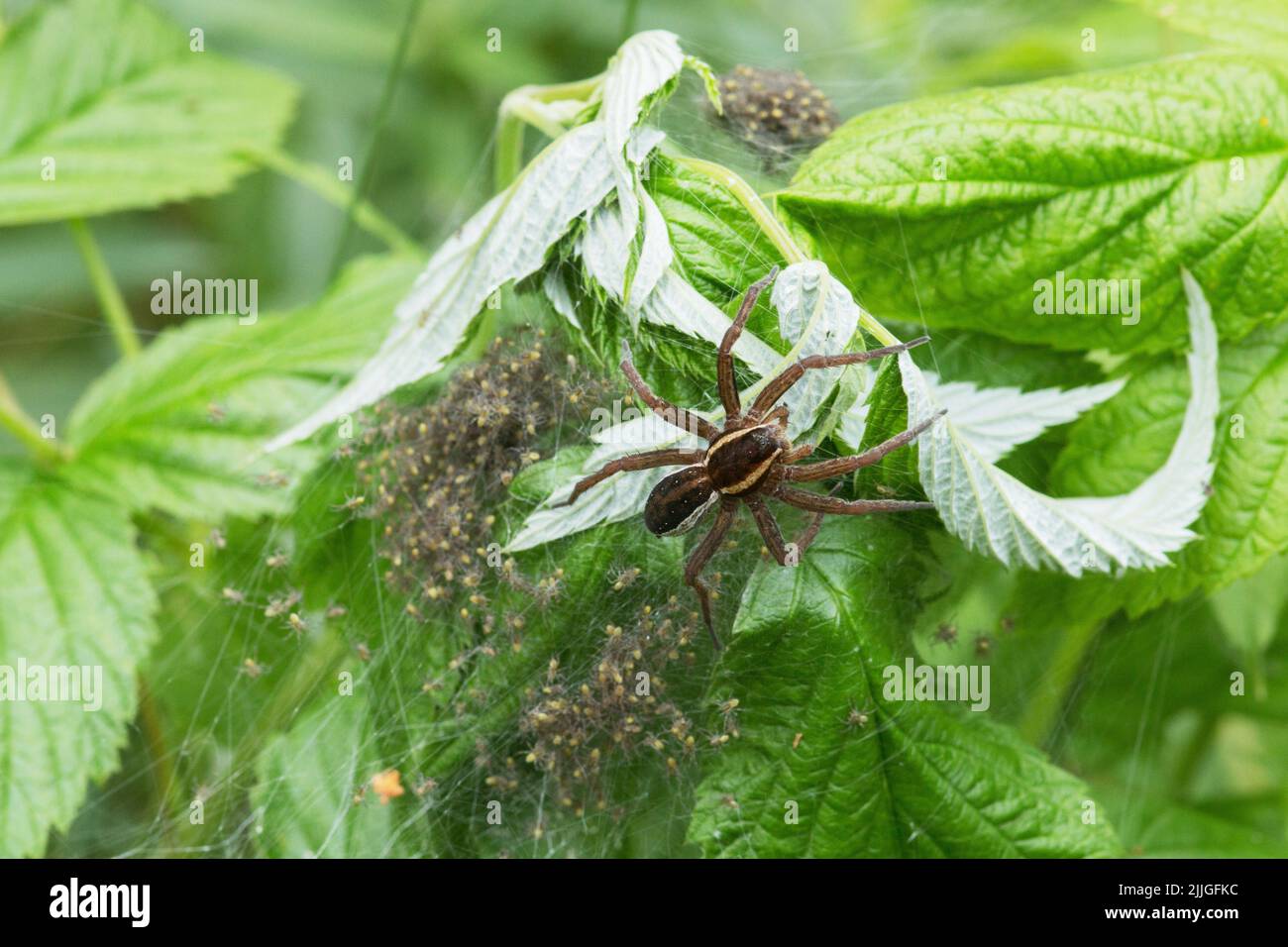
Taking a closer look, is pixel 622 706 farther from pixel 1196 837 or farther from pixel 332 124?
pixel 332 124

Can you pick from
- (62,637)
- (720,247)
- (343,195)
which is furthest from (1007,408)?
(343,195)

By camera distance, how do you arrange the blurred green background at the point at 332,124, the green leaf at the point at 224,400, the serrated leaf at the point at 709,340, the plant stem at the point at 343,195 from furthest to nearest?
the blurred green background at the point at 332,124 → the plant stem at the point at 343,195 → the green leaf at the point at 224,400 → the serrated leaf at the point at 709,340

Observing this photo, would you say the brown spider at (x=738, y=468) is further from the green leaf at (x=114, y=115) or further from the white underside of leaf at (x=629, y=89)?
the green leaf at (x=114, y=115)

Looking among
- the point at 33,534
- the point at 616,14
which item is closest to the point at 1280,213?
the point at 33,534

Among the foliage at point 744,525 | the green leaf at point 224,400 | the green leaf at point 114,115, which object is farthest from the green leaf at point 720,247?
the green leaf at point 114,115

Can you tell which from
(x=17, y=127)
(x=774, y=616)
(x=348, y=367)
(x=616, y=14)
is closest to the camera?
(x=774, y=616)
